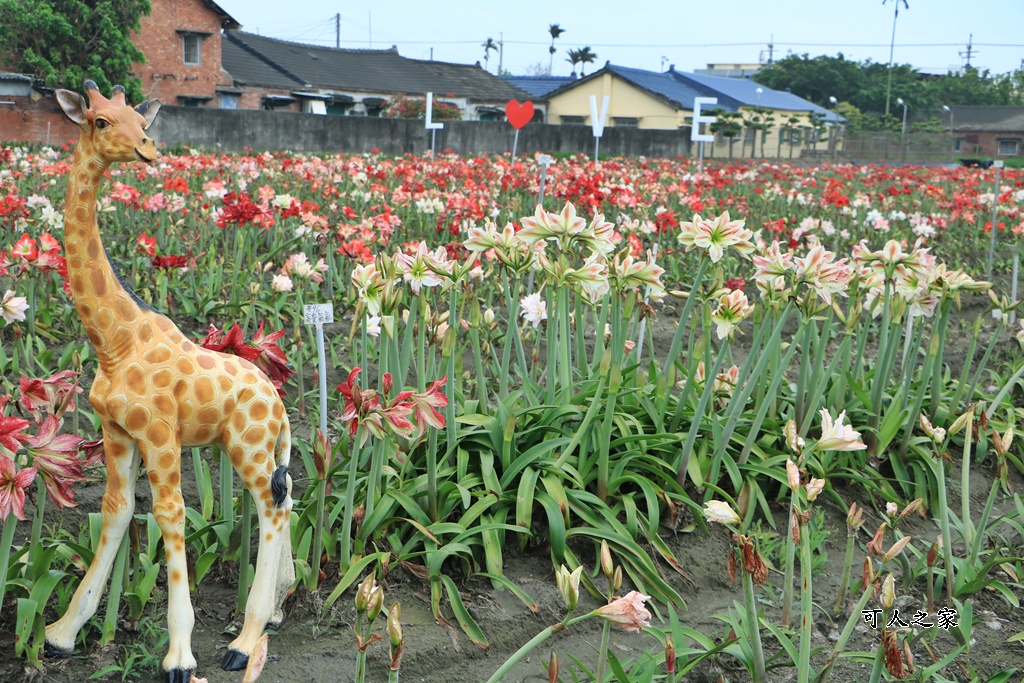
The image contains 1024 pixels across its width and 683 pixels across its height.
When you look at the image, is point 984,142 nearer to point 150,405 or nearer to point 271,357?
point 271,357

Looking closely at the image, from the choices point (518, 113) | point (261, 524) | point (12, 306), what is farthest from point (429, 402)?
point (518, 113)

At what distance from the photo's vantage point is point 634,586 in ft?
10.6

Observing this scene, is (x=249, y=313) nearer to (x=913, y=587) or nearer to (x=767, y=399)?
(x=767, y=399)

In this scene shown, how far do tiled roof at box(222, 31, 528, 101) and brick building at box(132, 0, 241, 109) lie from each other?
2.61 m

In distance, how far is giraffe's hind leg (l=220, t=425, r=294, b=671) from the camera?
244 centimetres

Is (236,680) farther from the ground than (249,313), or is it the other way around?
(249,313)

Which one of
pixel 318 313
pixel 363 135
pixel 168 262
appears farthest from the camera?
pixel 363 135

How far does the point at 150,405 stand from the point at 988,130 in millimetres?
79840

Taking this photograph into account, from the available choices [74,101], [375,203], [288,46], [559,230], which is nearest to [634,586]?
[559,230]

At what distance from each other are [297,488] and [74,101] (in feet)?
6.36

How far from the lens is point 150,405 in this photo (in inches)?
90.6

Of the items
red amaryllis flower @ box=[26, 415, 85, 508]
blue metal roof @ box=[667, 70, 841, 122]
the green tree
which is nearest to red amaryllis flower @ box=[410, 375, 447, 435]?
red amaryllis flower @ box=[26, 415, 85, 508]

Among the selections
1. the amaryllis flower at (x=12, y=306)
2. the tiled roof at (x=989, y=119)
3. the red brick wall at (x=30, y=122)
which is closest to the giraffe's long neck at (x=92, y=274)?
the amaryllis flower at (x=12, y=306)

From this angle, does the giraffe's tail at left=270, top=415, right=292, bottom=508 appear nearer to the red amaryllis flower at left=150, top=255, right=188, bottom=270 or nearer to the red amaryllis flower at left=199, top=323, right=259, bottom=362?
the red amaryllis flower at left=199, top=323, right=259, bottom=362
